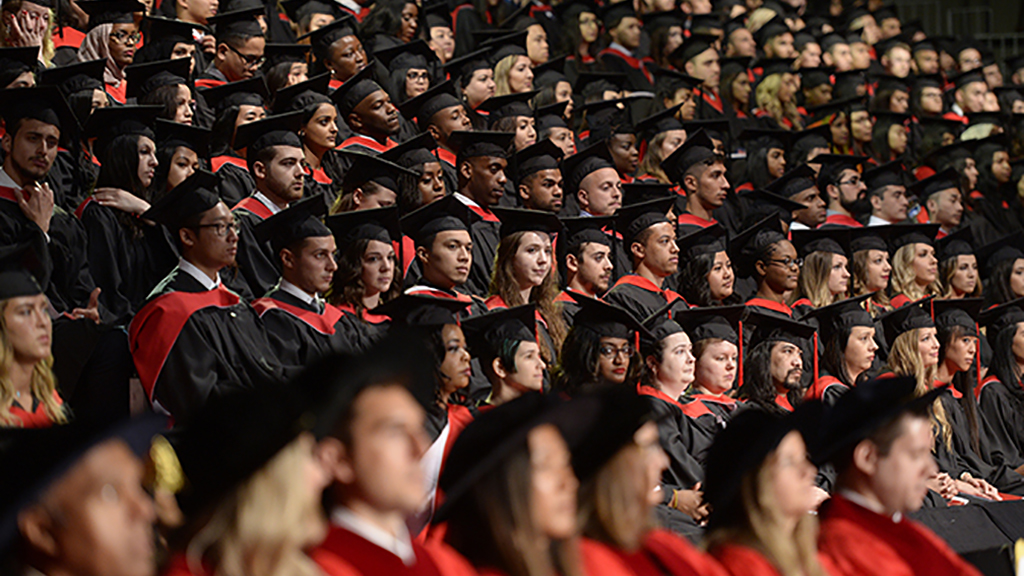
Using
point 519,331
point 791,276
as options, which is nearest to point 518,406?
point 519,331

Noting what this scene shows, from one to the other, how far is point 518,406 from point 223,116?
4.25 metres

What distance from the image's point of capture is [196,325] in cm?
407

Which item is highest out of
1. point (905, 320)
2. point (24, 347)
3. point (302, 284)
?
point (24, 347)

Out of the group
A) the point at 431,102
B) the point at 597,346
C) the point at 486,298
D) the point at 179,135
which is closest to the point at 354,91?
the point at 431,102

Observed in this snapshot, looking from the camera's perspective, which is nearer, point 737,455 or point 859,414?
point 737,455

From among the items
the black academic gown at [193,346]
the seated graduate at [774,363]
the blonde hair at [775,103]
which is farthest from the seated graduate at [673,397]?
the blonde hair at [775,103]

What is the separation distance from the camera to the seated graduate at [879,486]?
2.95 m

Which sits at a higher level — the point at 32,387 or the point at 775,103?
the point at 32,387

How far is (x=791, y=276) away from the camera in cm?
666

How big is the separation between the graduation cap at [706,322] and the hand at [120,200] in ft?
7.99

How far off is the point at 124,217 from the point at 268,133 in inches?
38.3

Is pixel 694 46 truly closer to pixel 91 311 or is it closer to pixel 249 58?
pixel 249 58

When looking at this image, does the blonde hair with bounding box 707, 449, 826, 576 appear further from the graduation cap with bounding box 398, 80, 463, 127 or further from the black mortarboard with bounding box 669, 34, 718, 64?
the black mortarboard with bounding box 669, 34, 718, 64

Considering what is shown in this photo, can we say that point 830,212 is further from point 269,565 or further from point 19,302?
point 269,565
